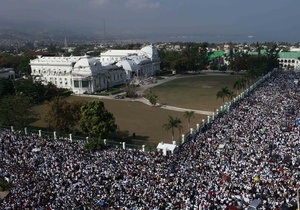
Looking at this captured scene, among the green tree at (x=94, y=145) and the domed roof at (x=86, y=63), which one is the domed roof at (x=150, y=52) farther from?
the green tree at (x=94, y=145)

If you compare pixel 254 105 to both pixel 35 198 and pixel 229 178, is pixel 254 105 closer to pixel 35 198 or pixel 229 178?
pixel 229 178

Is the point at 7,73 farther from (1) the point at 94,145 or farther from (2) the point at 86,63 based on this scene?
(1) the point at 94,145

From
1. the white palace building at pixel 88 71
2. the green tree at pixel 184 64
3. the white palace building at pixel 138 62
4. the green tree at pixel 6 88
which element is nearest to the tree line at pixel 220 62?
the green tree at pixel 184 64

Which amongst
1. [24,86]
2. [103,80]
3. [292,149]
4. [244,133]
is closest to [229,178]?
[292,149]

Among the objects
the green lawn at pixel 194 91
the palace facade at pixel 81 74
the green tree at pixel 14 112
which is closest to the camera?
the green tree at pixel 14 112

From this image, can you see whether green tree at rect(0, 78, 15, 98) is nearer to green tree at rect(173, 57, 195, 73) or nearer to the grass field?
the grass field

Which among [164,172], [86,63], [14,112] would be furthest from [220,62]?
[164,172]
